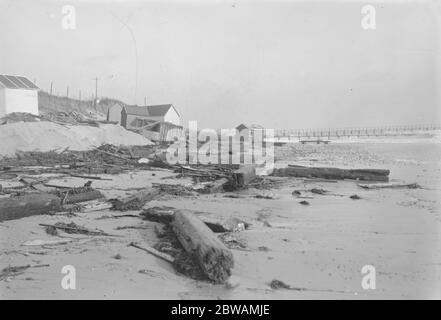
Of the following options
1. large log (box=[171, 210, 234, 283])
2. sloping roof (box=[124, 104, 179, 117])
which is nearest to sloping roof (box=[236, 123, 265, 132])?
sloping roof (box=[124, 104, 179, 117])

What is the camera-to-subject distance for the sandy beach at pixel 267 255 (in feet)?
15.0

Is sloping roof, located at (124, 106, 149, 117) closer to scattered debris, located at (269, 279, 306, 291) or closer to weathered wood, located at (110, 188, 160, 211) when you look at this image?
weathered wood, located at (110, 188, 160, 211)

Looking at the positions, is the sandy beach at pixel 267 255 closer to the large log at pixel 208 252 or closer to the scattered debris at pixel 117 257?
the scattered debris at pixel 117 257

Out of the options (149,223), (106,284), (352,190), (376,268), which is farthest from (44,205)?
(352,190)

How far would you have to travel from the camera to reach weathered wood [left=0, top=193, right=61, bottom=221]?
23.9 feet

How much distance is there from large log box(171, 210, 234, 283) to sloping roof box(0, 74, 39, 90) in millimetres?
39220

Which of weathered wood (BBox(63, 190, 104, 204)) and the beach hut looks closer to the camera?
weathered wood (BBox(63, 190, 104, 204))

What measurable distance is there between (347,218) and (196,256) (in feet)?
15.5

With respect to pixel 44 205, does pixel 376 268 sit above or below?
below

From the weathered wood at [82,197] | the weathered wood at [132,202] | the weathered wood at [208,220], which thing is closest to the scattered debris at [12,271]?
the weathered wood at [208,220]

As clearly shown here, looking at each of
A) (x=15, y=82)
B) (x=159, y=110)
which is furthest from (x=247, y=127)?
(x=15, y=82)
